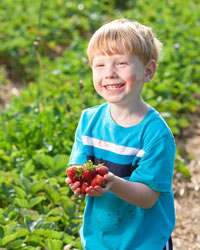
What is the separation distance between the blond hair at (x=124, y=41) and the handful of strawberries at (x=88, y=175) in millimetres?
464

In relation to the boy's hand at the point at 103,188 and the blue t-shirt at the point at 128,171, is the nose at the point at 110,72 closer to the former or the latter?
the blue t-shirt at the point at 128,171

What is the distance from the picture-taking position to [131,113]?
5.65ft

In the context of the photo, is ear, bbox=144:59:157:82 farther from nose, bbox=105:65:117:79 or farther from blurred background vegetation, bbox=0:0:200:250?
blurred background vegetation, bbox=0:0:200:250

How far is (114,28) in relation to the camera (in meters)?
1.65

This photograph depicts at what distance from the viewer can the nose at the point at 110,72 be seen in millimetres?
1615

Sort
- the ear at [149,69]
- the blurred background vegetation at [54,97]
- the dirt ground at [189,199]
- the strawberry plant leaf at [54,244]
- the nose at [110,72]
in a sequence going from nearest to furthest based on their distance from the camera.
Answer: the nose at [110,72], the ear at [149,69], the strawberry plant leaf at [54,244], the blurred background vegetation at [54,97], the dirt ground at [189,199]

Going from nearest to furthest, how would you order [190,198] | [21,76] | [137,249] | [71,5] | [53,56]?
[137,249] < [190,198] < [21,76] < [53,56] < [71,5]

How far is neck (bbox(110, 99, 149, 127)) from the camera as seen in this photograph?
67.4 inches

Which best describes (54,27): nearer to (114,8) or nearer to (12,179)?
(114,8)

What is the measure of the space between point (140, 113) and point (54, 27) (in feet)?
15.7

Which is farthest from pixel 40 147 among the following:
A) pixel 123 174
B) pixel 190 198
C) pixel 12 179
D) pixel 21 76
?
pixel 21 76

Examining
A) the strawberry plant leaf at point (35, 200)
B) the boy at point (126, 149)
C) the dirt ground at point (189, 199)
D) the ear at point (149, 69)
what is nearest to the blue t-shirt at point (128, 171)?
the boy at point (126, 149)

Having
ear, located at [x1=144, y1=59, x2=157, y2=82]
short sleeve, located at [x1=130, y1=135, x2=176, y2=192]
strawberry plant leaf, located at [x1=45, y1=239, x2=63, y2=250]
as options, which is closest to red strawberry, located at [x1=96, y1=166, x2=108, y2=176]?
short sleeve, located at [x1=130, y1=135, x2=176, y2=192]

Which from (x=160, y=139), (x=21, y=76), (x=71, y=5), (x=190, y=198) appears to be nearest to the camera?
(x=160, y=139)
